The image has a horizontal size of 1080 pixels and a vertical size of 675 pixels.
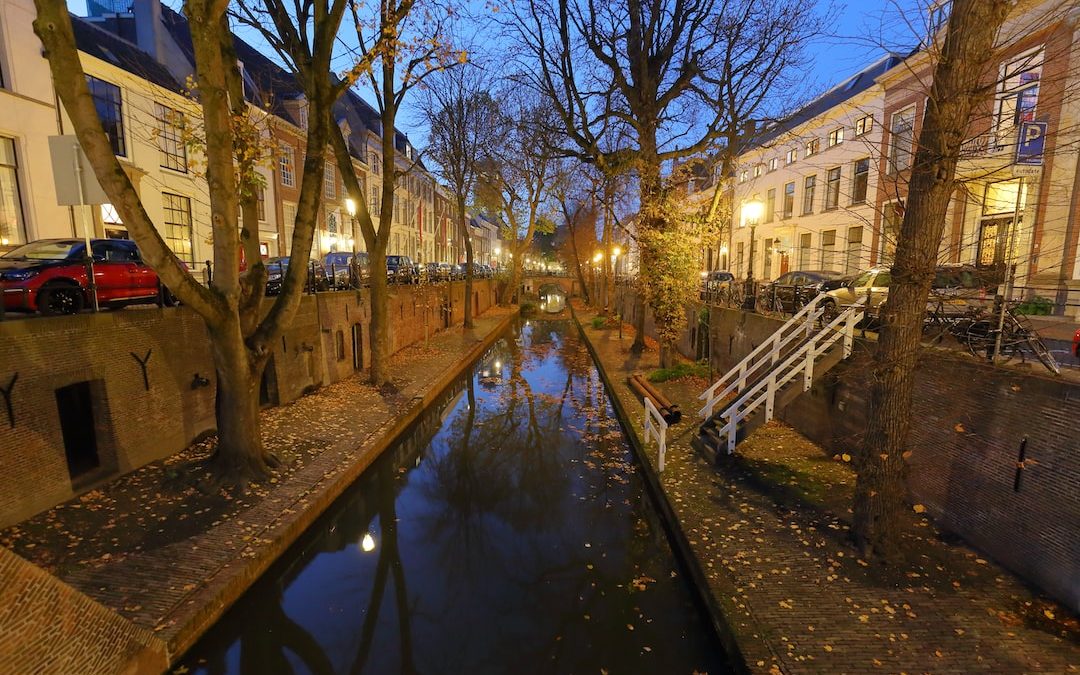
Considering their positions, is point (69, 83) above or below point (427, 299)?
above

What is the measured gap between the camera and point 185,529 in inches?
239

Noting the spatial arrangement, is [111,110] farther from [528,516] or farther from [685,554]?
Answer: [685,554]

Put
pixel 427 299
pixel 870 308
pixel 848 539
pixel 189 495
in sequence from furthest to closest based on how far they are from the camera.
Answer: pixel 427 299 < pixel 870 308 < pixel 189 495 < pixel 848 539

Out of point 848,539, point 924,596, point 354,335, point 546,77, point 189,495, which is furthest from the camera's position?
point 354,335

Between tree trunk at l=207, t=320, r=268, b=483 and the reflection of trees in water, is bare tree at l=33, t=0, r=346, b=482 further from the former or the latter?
the reflection of trees in water

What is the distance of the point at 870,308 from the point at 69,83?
11249mm

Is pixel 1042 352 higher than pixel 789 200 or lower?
lower

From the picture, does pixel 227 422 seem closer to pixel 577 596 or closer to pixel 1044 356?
pixel 577 596

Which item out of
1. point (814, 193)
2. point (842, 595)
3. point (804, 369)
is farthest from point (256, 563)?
point (814, 193)

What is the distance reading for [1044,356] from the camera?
548 centimetres

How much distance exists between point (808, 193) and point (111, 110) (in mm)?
33422

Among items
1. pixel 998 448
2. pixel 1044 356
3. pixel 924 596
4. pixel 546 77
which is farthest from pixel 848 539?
pixel 546 77

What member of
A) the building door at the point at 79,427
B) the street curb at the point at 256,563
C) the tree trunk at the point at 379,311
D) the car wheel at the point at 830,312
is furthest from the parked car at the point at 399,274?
the car wheel at the point at 830,312

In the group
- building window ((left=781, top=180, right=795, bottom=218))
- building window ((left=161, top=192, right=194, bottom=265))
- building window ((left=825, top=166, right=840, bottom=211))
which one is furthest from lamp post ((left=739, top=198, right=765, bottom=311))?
building window ((left=161, top=192, right=194, bottom=265))
